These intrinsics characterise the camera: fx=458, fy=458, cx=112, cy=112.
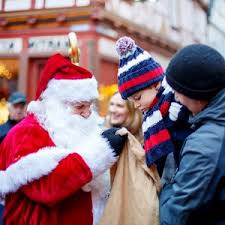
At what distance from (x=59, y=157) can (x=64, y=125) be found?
222 mm

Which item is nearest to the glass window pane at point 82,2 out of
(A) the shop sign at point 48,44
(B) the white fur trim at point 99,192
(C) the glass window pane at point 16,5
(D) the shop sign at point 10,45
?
(A) the shop sign at point 48,44

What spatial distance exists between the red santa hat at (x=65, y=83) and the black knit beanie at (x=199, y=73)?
96 cm

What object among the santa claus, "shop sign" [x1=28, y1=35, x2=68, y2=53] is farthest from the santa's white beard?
"shop sign" [x1=28, y1=35, x2=68, y2=53]

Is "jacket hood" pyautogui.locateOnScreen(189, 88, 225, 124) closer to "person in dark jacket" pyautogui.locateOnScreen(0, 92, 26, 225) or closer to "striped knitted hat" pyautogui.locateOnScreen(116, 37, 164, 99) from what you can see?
"striped knitted hat" pyautogui.locateOnScreen(116, 37, 164, 99)

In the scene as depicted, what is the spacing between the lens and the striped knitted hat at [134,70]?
2416mm

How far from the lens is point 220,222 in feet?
5.42

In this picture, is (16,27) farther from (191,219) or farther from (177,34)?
(191,219)

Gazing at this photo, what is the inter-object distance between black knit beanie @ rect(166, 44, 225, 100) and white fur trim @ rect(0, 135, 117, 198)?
0.84 metres

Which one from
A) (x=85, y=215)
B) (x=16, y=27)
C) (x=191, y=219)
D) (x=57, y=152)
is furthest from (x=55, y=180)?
(x=16, y=27)

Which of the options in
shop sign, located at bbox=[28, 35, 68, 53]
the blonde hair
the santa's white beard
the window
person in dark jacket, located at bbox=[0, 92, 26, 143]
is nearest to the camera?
the santa's white beard

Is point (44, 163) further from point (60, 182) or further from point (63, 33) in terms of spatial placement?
point (63, 33)

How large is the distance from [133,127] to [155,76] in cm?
125

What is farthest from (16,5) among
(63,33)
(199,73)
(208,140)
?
(208,140)

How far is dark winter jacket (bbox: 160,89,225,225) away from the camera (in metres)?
1.60
